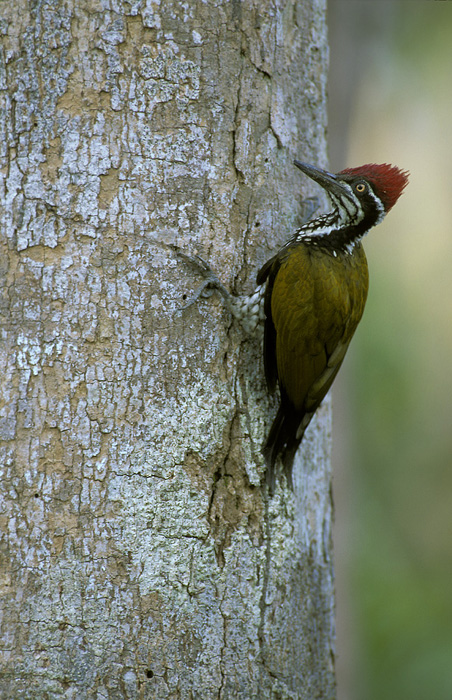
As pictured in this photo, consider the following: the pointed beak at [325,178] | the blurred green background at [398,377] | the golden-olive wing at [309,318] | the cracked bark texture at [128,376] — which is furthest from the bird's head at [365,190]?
the blurred green background at [398,377]

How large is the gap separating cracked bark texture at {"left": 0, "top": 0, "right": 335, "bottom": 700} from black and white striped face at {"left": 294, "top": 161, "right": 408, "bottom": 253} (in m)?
0.52

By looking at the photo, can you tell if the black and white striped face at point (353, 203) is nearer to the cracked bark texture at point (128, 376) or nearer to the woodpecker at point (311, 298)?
the woodpecker at point (311, 298)

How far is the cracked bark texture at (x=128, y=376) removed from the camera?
2.23 metres

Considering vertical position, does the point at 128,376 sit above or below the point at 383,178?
below

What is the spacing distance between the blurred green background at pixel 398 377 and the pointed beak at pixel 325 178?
3.16 meters

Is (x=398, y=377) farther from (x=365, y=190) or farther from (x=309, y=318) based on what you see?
(x=309, y=318)

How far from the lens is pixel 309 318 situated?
9.07 feet

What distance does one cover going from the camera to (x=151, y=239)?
236 centimetres

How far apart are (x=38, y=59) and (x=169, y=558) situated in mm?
1737

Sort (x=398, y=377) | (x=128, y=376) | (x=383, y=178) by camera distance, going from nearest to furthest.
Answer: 1. (x=128, y=376)
2. (x=383, y=178)
3. (x=398, y=377)

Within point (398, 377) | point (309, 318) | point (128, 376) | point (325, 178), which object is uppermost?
point (398, 377)

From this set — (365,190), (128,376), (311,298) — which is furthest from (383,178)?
(128,376)

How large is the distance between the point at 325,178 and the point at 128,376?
1.17m

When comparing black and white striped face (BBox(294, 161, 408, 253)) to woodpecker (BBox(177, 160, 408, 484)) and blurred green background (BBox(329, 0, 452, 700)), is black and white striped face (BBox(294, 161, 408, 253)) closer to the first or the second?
woodpecker (BBox(177, 160, 408, 484))
